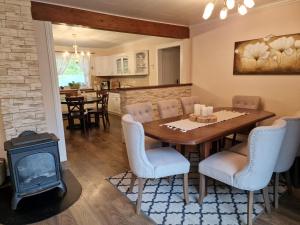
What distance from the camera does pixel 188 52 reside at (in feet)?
15.5

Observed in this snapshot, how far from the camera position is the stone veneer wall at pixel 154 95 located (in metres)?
3.83

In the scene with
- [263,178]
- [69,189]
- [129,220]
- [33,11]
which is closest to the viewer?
[263,178]

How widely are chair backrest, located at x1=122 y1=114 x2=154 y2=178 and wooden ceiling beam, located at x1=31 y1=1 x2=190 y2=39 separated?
6.94 feet

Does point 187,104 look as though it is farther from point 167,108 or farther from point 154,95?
point 154,95

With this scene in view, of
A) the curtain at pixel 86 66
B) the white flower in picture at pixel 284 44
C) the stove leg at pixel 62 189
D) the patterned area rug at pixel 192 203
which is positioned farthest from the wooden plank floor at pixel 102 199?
the curtain at pixel 86 66

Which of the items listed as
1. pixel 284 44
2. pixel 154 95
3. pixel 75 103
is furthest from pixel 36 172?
pixel 284 44

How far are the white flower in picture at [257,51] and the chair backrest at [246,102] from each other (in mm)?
684

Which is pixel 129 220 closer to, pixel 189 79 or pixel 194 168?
pixel 194 168

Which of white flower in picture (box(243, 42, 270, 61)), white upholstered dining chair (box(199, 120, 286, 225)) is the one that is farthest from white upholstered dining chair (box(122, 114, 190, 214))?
white flower in picture (box(243, 42, 270, 61))

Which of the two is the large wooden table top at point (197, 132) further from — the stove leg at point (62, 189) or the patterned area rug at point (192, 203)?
the stove leg at point (62, 189)

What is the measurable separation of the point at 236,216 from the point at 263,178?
48 centimetres

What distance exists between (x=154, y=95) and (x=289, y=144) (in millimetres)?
2663

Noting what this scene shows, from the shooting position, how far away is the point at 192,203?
7.05 ft

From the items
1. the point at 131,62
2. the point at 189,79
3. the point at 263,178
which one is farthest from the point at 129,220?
the point at 131,62
